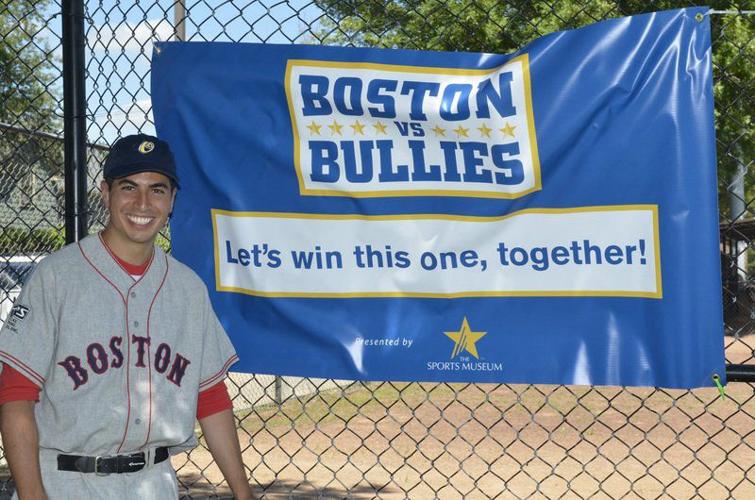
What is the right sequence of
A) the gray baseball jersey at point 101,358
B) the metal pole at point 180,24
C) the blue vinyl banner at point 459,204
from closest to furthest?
the gray baseball jersey at point 101,358, the blue vinyl banner at point 459,204, the metal pole at point 180,24

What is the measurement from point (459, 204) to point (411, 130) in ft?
1.05

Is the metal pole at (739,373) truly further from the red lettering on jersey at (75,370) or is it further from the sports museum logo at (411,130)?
the red lettering on jersey at (75,370)

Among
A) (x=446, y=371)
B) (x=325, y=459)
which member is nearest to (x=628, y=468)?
(x=325, y=459)

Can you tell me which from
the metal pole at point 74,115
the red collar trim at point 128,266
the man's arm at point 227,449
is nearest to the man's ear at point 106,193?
the red collar trim at point 128,266

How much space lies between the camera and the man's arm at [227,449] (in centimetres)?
298

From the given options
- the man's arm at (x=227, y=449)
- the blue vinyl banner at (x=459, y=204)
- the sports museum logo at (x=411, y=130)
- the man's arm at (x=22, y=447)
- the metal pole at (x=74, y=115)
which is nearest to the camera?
the man's arm at (x=22, y=447)

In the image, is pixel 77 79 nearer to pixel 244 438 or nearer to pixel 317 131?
pixel 317 131

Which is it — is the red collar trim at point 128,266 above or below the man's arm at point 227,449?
above

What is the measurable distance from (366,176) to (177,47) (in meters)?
0.92

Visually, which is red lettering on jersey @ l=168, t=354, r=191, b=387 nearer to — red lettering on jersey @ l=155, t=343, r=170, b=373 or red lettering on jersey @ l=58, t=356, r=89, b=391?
red lettering on jersey @ l=155, t=343, r=170, b=373

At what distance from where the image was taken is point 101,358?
9.23ft

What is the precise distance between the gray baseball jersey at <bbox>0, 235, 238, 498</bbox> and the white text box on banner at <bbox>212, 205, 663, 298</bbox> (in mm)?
729

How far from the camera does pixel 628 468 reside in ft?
24.2

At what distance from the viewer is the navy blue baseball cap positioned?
2.88 m
